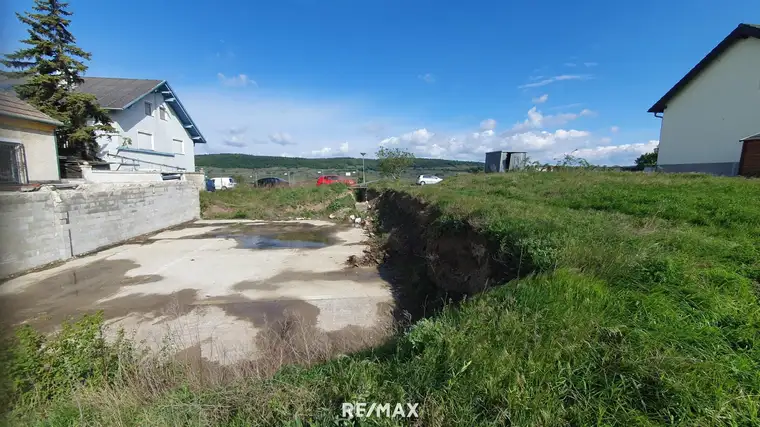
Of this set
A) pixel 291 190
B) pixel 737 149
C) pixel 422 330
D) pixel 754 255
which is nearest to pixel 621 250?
pixel 754 255

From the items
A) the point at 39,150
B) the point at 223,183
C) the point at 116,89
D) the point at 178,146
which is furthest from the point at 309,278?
the point at 223,183

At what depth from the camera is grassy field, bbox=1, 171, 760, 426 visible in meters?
1.80

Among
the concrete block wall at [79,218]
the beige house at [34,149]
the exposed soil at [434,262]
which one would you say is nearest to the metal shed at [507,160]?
the exposed soil at [434,262]

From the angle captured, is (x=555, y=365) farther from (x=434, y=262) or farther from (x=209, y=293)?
(x=209, y=293)

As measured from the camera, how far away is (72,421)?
2348 millimetres

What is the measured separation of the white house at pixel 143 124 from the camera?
18.6 m

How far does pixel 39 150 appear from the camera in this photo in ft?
32.3

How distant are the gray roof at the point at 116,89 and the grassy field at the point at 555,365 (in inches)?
850

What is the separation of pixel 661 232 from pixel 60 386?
22.5 ft

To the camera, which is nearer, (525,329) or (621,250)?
(525,329)

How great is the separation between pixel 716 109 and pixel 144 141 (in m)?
32.5

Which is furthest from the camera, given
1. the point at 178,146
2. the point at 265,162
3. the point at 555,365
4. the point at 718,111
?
the point at 265,162

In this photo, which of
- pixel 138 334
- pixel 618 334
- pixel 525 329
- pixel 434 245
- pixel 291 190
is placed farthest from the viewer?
pixel 291 190

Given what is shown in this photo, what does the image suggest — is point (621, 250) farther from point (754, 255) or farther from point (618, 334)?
point (618, 334)
